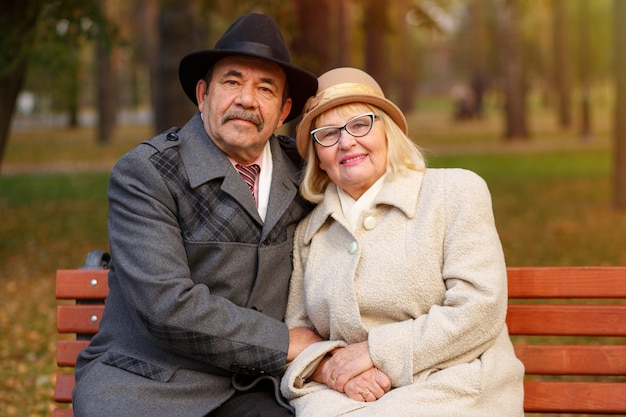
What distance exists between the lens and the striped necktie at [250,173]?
151 inches

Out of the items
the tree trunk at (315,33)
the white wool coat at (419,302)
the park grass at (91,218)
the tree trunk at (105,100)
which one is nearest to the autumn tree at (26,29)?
the park grass at (91,218)

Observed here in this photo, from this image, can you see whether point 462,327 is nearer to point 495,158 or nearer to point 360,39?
point 495,158

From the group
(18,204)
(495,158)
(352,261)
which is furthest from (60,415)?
(495,158)

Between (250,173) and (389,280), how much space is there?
2.46 ft

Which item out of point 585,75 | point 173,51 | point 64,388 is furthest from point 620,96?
point 585,75

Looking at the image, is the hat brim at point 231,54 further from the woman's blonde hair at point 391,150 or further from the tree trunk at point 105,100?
the tree trunk at point 105,100

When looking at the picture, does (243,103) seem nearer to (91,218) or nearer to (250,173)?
(250,173)

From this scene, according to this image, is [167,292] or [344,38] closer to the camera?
[167,292]

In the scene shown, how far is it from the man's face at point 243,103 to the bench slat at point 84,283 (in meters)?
0.83

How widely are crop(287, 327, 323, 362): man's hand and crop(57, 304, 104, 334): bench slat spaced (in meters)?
0.91

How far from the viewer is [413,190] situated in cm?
361

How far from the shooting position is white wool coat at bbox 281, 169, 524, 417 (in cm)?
337

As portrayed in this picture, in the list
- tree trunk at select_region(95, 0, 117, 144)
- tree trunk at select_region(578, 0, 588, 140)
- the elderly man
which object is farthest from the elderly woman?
tree trunk at select_region(95, 0, 117, 144)

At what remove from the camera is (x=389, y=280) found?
11.5ft
